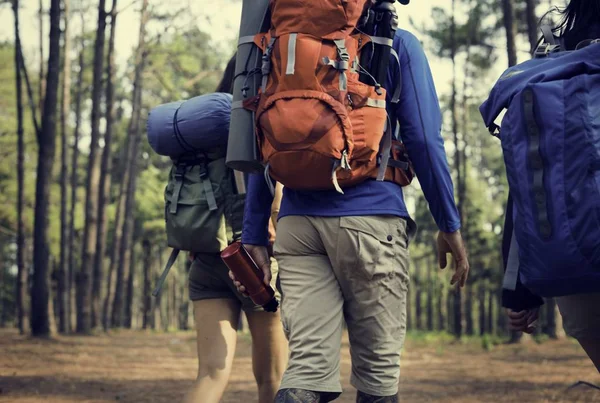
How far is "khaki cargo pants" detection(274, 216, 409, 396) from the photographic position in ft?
10.5

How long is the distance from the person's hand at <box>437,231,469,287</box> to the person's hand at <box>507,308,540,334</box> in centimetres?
38

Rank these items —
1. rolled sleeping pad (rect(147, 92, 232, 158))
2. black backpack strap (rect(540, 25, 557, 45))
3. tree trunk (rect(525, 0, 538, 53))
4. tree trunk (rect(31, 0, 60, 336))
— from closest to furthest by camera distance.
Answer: black backpack strap (rect(540, 25, 557, 45))
rolled sleeping pad (rect(147, 92, 232, 158))
tree trunk (rect(525, 0, 538, 53))
tree trunk (rect(31, 0, 60, 336))

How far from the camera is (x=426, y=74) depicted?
3.44 metres

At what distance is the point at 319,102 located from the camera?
311 cm

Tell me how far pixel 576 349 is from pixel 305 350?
12.2 meters

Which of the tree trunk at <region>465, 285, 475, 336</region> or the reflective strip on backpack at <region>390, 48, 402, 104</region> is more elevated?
the reflective strip on backpack at <region>390, 48, 402, 104</region>

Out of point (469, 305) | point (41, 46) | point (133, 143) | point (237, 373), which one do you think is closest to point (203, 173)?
point (237, 373)

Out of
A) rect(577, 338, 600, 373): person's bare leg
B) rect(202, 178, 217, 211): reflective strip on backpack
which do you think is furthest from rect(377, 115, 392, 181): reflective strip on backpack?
rect(202, 178, 217, 211): reflective strip on backpack

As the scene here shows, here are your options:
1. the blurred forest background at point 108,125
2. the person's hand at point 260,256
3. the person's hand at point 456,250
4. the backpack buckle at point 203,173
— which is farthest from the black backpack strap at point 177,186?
the blurred forest background at point 108,125

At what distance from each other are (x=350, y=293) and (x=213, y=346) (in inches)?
48.5

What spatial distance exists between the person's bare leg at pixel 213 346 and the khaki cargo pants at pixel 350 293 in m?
1.06

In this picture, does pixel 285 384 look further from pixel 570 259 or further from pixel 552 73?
pixel 552 73

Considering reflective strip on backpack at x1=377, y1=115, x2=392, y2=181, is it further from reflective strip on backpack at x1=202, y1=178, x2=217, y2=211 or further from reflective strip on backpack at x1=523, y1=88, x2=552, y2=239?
reflective strip on backpack at x1=202, y1=178, x2=217, y2=211

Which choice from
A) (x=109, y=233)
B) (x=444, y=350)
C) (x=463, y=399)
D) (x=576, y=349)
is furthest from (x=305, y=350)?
(x=109, y=233)
